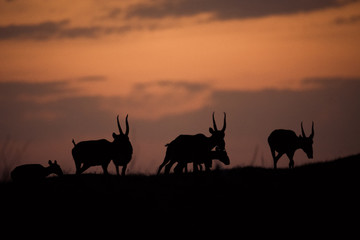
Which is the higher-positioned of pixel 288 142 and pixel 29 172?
pixel 288 142

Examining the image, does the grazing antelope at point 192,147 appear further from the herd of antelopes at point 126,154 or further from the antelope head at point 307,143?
the antelope head at point 307,143

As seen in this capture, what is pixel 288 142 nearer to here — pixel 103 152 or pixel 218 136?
pixel 218 136

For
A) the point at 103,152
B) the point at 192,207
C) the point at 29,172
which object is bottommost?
the point at 192,207

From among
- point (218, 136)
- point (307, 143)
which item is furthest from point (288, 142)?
point (218, 136)

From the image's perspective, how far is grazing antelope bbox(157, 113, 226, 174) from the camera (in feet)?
87.6

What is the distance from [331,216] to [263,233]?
2333 millimetres

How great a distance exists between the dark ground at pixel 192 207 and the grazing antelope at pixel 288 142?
8601mm

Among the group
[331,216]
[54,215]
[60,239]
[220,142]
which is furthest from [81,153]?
[331,216]

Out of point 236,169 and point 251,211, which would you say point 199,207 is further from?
point 236,169

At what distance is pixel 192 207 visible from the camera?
734 inches

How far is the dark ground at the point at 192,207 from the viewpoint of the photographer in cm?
1680

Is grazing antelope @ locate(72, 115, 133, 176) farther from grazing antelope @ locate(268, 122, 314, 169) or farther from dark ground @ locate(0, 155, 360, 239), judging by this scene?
grazing antelope @ locate(268, 122, 314, 169)

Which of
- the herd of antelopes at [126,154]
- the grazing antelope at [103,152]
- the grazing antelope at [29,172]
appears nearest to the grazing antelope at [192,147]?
the herd of antelopes at [126,154]

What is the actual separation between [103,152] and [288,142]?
999 cm
